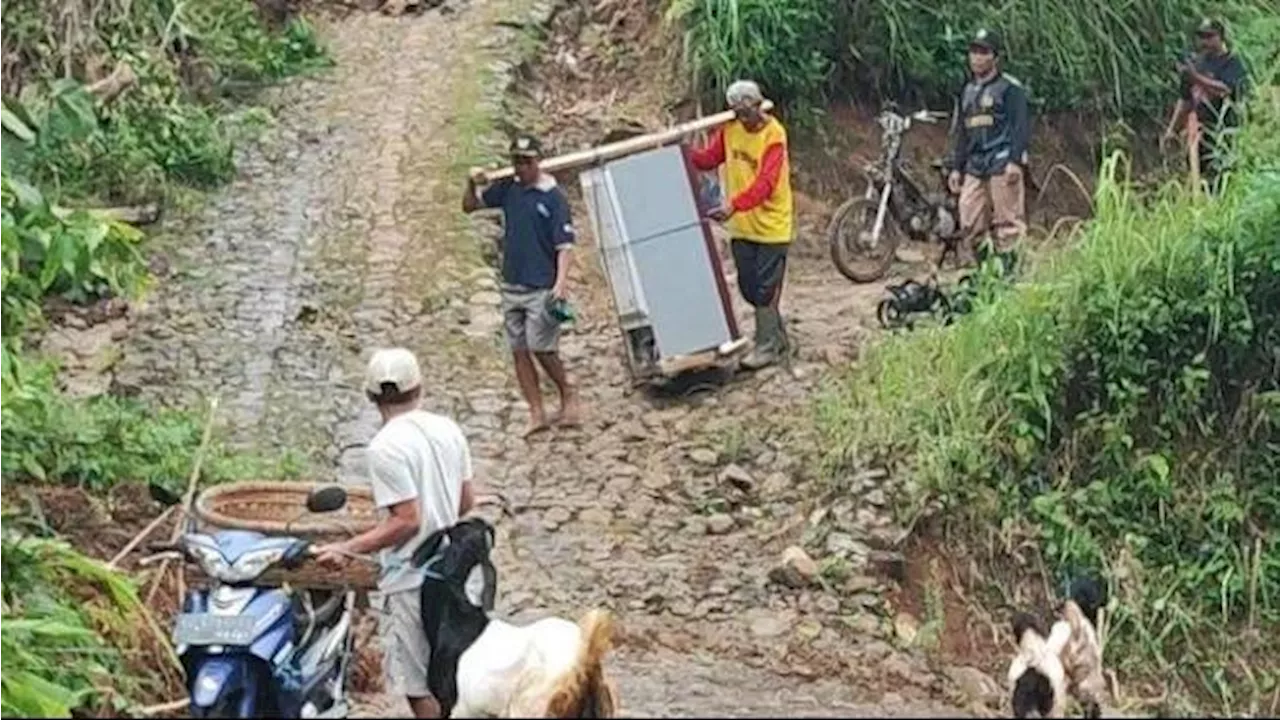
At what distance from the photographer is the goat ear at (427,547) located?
5574 millimetres

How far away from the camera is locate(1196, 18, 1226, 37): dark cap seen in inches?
484

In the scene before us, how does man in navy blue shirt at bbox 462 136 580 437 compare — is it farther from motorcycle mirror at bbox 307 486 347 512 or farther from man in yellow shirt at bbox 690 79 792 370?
motorcycle mirror at bbox 307 486 347 512

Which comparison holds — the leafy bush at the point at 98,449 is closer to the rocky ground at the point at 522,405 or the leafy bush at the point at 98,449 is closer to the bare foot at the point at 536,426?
the rocky ground at the point at 522,405

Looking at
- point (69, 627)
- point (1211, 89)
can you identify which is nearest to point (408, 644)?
point (69, 627)

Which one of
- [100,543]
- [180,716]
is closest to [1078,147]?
[100,543]

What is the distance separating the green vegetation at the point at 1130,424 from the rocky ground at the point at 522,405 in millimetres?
390

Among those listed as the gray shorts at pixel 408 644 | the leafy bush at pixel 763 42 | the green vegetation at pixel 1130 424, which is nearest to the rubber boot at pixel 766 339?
the green vegetation at pixel 1130 424

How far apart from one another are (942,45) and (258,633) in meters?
8.80

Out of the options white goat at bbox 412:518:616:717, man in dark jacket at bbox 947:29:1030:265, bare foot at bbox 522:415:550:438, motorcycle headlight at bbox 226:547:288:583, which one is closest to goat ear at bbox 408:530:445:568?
motorcycle headlight at bbox 226:547:288:583

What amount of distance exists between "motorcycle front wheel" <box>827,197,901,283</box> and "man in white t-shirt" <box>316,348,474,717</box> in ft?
19.9

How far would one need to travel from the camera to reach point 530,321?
9.27m

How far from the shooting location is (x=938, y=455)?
8.52 m

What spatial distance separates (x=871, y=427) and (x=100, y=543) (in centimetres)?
316

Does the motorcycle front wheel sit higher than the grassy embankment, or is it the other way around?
the motorcycle front wheel
